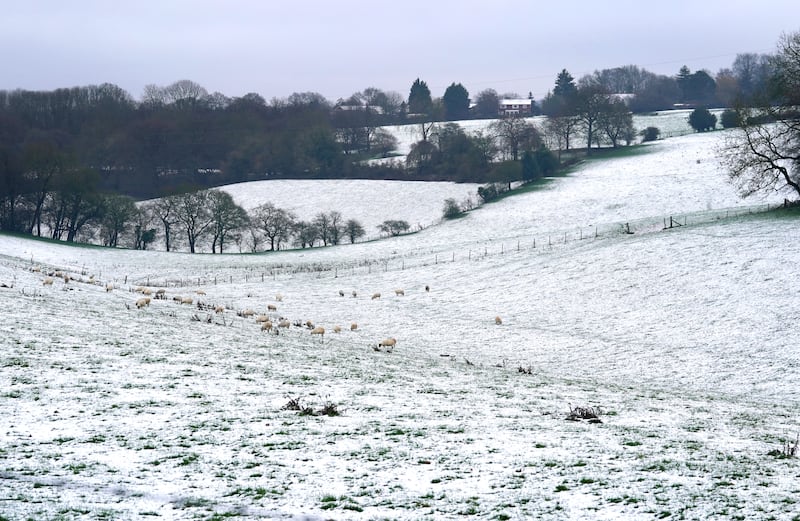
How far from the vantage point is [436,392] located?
19766 mm

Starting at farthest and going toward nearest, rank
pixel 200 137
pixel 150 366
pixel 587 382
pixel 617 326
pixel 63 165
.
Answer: pixel 200 137, pixel 63 165, pixel 617 326, pixel 587 382, pixel 150 366

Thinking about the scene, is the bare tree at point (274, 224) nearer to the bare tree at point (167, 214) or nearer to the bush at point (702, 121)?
the bare tree at point (167, 214)

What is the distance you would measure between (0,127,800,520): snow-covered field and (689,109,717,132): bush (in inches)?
3167

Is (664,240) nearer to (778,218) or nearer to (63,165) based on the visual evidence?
(778,218)

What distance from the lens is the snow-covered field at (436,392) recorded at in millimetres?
11039

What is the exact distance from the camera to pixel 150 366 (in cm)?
1980

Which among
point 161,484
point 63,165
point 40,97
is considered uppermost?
point 40,97

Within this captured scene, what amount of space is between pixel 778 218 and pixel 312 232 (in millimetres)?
55696

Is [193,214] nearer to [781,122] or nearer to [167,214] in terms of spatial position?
[167,214]

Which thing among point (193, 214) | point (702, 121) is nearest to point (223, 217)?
point (193, 214)

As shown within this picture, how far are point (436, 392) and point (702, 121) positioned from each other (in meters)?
123

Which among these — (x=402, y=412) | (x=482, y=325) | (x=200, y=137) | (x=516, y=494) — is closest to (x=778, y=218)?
(x=482, y=325)

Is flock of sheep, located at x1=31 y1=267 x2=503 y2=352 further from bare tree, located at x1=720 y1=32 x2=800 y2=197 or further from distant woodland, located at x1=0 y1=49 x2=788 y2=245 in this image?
distant woodland, located at x1=0 y1=49 x2=788 y2=245

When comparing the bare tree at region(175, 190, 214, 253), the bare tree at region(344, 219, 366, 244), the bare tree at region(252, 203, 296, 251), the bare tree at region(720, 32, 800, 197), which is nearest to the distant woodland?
the bare tree at region(175, 190, 214, 253)
